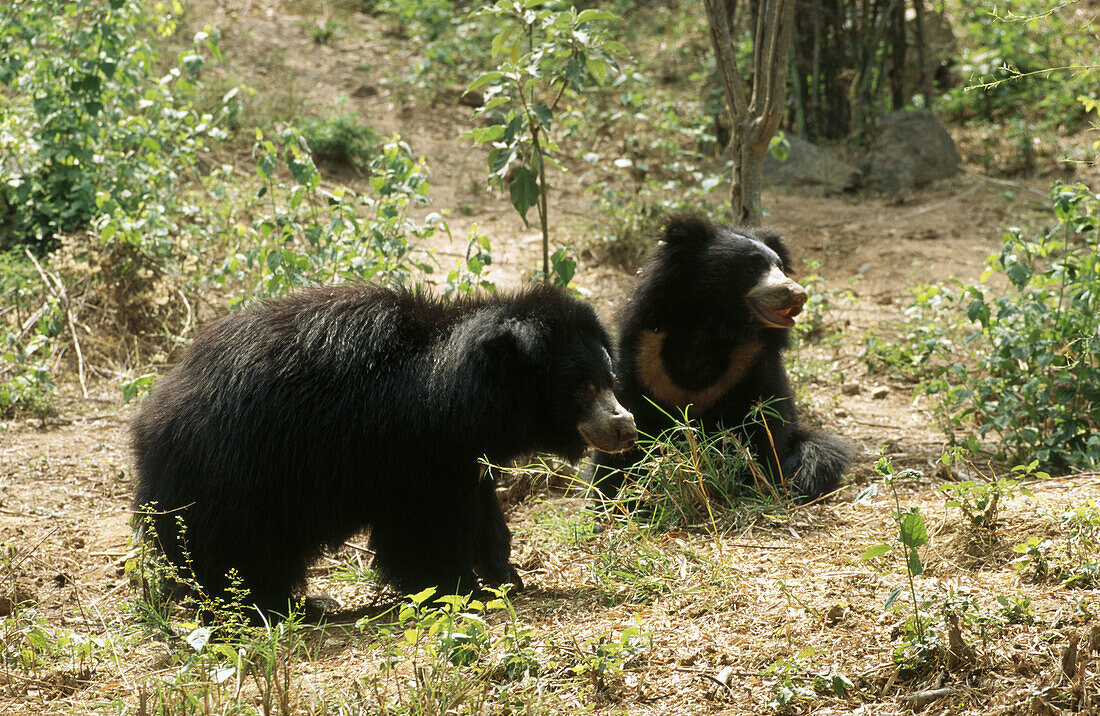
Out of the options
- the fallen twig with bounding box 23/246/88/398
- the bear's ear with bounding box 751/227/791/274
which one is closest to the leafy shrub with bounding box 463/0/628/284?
the bear's ear with bounding box 751/227/791/274

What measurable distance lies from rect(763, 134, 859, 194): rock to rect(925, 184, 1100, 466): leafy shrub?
187 inches

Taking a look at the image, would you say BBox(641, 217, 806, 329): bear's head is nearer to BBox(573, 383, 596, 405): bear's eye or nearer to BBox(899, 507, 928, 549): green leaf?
BBox(573, 383, 596, 405): bear's eye

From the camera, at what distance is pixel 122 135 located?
6551mm

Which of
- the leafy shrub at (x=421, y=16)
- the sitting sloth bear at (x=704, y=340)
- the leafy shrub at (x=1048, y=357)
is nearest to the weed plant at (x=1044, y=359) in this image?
the leafy shrub at (x=1048, y=357)

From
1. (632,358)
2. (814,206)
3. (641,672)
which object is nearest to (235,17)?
(814,206)

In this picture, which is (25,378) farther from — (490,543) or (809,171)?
(809,171)

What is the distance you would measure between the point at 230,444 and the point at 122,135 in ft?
13.1

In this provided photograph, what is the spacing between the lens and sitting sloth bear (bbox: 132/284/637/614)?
333 cm

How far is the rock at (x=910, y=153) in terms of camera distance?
9.87 m

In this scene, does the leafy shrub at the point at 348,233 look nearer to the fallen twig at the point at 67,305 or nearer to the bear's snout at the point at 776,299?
the fallen twig at the point at 67,305

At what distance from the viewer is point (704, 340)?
185 inches

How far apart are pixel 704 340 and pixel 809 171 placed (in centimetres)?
568

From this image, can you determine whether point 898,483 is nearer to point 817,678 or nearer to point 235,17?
point 817,678

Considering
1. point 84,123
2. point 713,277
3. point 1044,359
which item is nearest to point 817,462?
point 713,277
